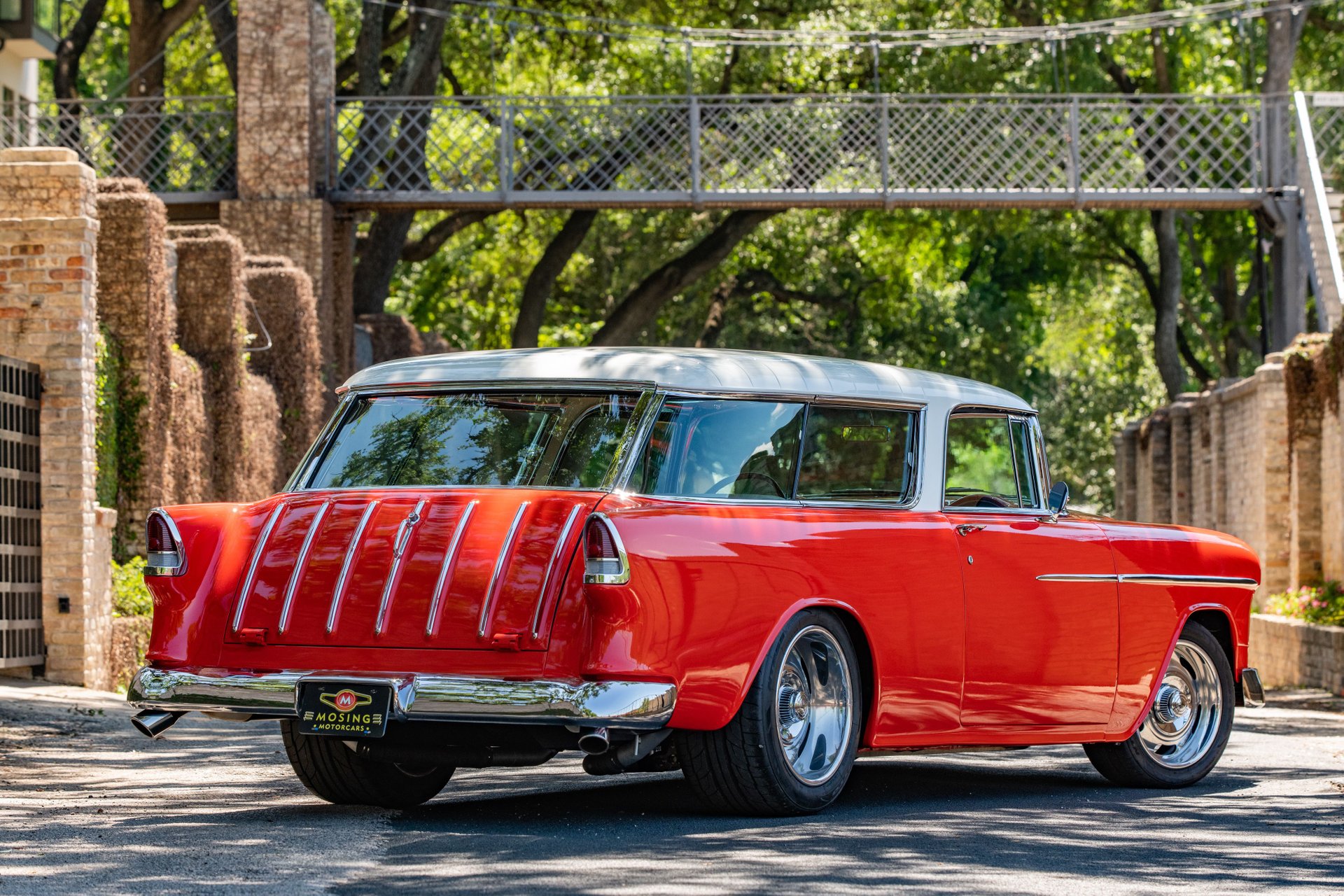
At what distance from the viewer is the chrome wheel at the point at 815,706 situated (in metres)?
7.38

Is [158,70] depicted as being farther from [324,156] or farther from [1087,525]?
[1087,525]

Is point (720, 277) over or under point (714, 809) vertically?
over

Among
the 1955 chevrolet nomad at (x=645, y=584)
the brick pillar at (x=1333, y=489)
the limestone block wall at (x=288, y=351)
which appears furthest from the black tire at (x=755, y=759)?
the limestone block wall at (x=288, y=351)

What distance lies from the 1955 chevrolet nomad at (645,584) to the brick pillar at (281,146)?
17514 millimetres

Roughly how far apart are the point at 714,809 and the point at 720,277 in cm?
3204

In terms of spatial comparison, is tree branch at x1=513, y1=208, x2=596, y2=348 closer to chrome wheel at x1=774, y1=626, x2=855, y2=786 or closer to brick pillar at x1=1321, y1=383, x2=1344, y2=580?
brick pillar at x1=1321, y1=383, x2=1344, y2=580

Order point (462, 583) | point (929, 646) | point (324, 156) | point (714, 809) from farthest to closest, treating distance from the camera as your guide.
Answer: point (324, 156)
point (929, 646)
point (714, 809)
point (462, 583)

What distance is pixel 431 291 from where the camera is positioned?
43.5 m

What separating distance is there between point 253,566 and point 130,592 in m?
8.95

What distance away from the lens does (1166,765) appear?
9312 mm

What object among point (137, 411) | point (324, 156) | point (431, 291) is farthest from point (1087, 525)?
point (431, 291)

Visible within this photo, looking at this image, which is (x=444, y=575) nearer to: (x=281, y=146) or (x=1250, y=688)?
(x=1250, y=688)

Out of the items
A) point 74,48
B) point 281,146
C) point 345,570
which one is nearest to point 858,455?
point 345,570

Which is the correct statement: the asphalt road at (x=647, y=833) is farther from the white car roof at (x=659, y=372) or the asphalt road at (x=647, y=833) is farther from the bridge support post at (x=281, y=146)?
the bridge support post at (x=281, y=146)
